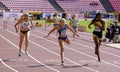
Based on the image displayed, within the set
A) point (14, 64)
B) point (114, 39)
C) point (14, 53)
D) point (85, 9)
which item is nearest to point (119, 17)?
point (85, 9)

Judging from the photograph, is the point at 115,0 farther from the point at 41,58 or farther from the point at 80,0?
the point at 41,58

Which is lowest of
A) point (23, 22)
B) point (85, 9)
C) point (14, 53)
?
point (85, 9)

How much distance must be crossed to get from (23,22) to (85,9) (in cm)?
5858

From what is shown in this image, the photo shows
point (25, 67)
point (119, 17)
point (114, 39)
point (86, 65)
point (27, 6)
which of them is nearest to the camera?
point (25, 67)

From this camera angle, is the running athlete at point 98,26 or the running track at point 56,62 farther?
the running athlete at point 98,26

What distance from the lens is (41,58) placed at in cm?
1648

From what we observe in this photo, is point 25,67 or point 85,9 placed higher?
point 25,67

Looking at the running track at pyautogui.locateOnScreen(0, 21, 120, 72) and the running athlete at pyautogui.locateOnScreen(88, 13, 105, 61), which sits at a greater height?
the running athlete at pyautogui.locateOnScreen(88, 13, 105, 61)

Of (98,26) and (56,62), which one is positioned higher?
(98,26)

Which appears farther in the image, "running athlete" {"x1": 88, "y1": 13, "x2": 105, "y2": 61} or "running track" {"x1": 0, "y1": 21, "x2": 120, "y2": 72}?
"running athlete" {"x1": 88, "y1": 13, "x2": 105, "y2": 61}

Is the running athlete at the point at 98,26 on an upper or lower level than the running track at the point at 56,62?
upper

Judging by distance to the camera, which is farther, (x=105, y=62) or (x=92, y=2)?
(x=92, y=2)

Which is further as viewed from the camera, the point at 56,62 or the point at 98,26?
the point at 98,26

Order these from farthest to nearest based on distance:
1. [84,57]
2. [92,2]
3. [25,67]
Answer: [92,2]
[84,57]
[25,67]
